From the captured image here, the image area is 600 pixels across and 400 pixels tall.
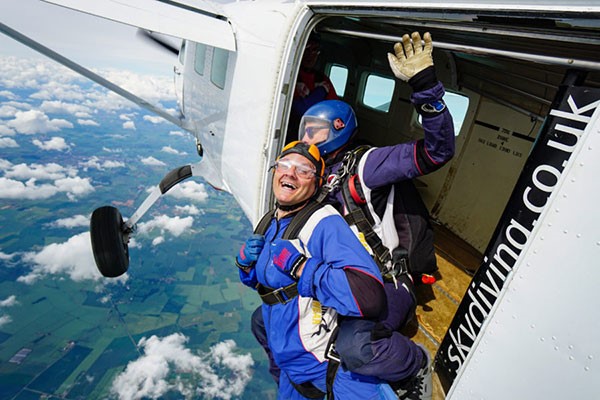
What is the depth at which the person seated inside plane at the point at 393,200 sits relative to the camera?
1878 millimetres

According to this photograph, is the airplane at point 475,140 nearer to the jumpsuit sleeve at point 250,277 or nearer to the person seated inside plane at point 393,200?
the person seated inside plane at point 393,200

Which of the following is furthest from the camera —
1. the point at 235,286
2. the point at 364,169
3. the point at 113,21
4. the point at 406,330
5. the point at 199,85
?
the point at 235,286

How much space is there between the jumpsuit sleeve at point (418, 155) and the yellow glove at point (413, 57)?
0.15m

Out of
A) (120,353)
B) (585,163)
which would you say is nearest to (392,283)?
(585,163)

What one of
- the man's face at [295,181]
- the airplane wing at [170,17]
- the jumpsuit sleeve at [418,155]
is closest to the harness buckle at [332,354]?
the man's face at [295,181]

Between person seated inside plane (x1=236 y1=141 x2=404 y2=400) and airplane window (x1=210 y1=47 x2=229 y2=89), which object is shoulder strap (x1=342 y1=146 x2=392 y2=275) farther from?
airplane window (x1=210 y1=47 x2=229 y2=89)

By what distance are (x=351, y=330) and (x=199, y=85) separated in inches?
185

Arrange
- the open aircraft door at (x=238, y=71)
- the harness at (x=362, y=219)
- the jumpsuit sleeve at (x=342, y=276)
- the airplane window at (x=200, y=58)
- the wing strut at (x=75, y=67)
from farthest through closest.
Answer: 1. the airplane window at (x=200, y=58)
2. the wing strut at (x=75, y=67)
3. the open aircraft door at (x=238, y=71)
4. the harness at (x=362, y=219)
5. the jumpsuit sleeve at (x=342, y=276)

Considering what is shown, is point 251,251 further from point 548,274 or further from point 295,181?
point 548,274

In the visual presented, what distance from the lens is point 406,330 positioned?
113 inches

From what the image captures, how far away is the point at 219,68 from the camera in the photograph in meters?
4.11

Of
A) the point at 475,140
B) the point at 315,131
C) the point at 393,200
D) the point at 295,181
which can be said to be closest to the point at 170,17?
Result: the point at 315,131

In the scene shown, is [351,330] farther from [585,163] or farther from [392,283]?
[585,163]

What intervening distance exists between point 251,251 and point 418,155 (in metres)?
1.45
